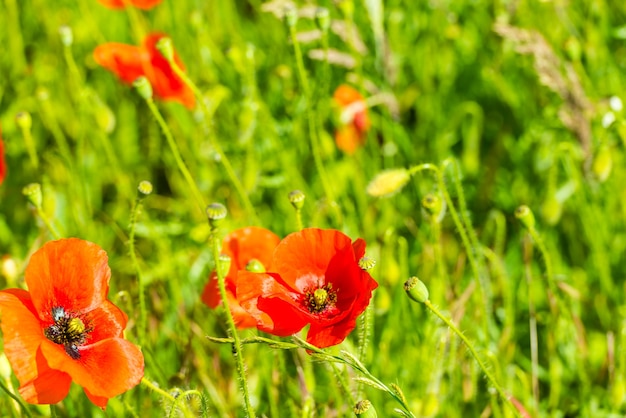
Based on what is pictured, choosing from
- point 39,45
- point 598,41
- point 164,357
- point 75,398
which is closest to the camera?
point 75,398

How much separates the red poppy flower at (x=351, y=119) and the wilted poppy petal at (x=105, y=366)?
1.32 m

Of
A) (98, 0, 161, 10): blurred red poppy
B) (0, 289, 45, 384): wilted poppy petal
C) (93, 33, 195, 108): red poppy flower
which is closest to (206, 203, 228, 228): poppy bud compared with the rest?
(0, 289, 45, 384): wilted poppy petal

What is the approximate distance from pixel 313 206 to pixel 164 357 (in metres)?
0.61

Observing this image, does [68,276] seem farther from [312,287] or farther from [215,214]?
[312,287]

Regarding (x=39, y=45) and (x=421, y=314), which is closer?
(x=421, y=314)

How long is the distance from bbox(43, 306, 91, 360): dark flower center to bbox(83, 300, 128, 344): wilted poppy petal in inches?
0.6

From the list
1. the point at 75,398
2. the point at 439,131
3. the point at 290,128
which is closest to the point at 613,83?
the point at 439,131

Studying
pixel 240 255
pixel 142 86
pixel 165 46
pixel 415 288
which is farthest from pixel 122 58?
pixel 415 288

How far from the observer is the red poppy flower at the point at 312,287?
56.2 inches

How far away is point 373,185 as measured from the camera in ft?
6.24

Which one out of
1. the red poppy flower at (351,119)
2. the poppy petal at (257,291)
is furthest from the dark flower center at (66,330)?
the red poppy flower at (351,119)

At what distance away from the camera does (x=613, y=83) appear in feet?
9.07

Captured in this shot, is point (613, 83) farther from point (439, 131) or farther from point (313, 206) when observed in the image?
point (313, 206)

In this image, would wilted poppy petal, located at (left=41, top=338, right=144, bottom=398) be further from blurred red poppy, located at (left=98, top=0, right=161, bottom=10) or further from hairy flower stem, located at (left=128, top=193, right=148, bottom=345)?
blurred red poppy, located at (left=98, top=0, right=161, bottom=10)
